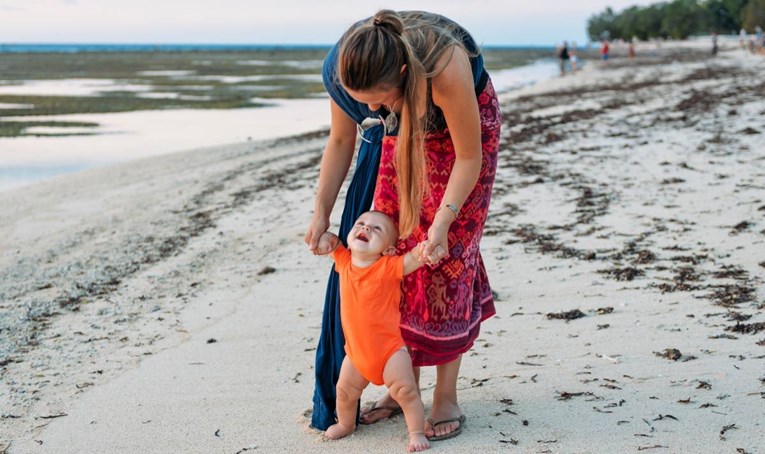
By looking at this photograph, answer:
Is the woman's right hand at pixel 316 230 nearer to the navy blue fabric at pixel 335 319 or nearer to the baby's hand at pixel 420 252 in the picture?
the navy blue fabric at pixel 335 319

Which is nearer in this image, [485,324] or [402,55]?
[402,55]

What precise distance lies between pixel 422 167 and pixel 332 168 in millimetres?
452

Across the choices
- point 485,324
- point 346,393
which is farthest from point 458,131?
point 485,324

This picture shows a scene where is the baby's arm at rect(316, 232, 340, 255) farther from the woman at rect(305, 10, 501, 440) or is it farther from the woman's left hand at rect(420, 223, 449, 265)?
the woman's left hand at rect(420, 223, 449, 265)

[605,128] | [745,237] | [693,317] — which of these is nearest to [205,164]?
[605,128]

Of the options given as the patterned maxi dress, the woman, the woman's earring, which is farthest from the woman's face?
the patterned maxi dress

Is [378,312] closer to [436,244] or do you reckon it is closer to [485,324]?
[436,244]

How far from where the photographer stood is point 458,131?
2.81 meters

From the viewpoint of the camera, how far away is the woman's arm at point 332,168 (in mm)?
3189

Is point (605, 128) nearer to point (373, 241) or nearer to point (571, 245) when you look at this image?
point (571, 245)

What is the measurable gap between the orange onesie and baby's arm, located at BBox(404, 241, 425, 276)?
23 millimetres

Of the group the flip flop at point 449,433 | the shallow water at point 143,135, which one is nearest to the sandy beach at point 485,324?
the flip flop at point 449,433

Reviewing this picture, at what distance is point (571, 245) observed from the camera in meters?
5.82

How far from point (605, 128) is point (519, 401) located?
8.75 metres
